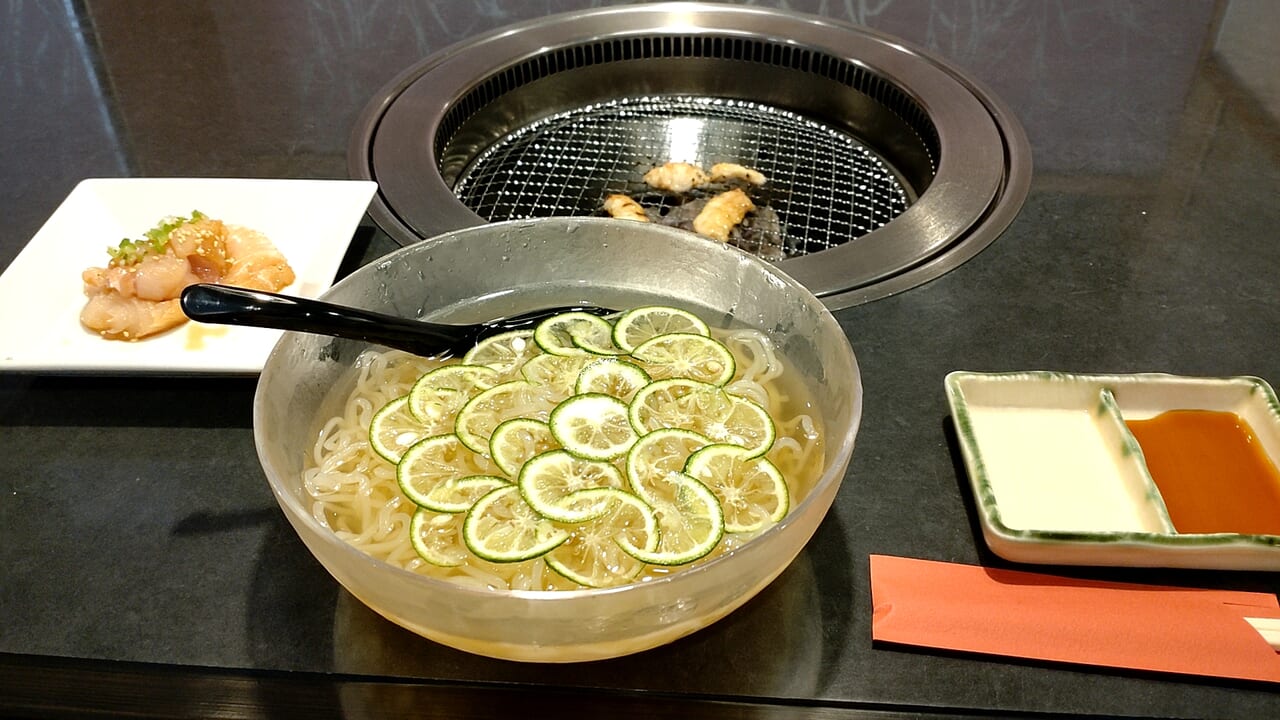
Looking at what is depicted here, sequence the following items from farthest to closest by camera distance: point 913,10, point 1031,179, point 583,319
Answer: point 913,10, point 1031,179, point 583,319

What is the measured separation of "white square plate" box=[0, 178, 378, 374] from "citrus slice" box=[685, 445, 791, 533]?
790 millimetres

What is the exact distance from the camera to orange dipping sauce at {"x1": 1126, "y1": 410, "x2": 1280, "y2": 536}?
1.32 meters

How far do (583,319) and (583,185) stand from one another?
3.28 feet

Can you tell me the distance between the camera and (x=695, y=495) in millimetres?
1201

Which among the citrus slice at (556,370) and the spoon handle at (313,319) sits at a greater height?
the spoon handle at (313,319)

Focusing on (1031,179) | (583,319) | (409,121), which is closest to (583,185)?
(409,121)

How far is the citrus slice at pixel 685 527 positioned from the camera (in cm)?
114

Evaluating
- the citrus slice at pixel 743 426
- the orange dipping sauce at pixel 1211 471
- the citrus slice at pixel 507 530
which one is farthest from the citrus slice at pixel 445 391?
the orange dipping sauce at pixel 1211 471

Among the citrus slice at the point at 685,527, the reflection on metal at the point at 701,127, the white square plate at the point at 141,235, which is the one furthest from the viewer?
the reflection on metal at the point at 701,127

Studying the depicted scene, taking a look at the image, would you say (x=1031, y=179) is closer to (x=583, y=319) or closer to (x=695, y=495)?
Result: (x=583, y=319)

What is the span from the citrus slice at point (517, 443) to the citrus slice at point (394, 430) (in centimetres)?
13

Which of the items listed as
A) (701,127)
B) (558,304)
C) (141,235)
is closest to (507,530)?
(558,304)

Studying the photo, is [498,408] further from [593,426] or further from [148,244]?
[148,244]

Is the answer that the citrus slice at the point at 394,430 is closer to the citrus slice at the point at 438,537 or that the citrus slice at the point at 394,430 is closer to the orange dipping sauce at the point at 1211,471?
the citrus slice at the point at 438,537
